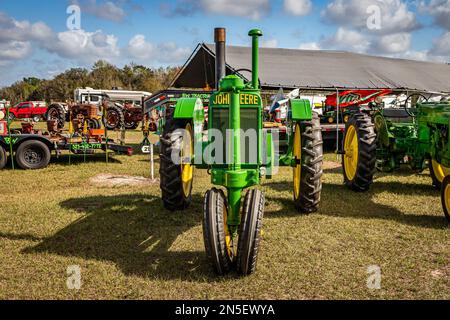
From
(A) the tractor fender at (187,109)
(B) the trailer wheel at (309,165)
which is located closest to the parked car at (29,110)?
(A) the tractor fender at (187,109)

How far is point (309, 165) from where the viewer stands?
5254mm

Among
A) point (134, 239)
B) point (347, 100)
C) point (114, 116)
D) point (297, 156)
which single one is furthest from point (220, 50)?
point (114, 116)

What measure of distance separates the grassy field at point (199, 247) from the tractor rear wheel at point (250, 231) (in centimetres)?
21

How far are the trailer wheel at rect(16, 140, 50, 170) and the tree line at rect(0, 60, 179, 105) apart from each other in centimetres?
3777

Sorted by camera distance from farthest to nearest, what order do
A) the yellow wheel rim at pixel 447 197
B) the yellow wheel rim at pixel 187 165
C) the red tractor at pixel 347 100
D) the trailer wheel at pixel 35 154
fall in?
1. the red tractor at pixel 347 100
2. the trailer wheel at pixel 35 154
3. the yellow wheel rim at pixel 187 165
4. the yellow wheel rim at pixel 447 197

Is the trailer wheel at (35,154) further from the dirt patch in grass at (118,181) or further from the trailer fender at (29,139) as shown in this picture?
the dirt patch in grass at (118,181)

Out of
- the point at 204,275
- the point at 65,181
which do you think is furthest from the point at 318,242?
the point at 65,181

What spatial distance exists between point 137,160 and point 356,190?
6.33 m

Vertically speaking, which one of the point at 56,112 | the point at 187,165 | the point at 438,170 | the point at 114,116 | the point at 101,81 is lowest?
the point at 438,170

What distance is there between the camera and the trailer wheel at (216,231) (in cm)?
345

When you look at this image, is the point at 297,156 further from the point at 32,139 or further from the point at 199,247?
the point at 32,139

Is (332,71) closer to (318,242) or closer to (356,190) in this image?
(356,190)

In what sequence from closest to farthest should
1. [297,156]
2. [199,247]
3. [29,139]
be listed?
[199,247]
[297,156]
[29,139]

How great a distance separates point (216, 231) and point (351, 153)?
15.2ft
